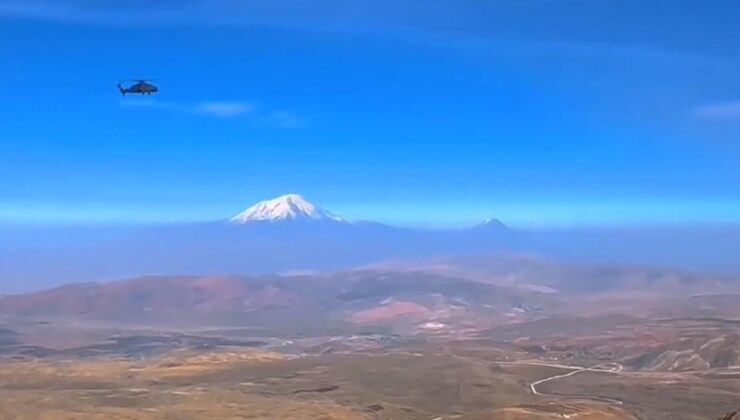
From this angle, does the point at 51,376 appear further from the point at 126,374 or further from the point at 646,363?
the point at 646,363

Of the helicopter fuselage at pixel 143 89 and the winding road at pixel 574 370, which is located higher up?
the helicopter fuselage at pixel 143 89

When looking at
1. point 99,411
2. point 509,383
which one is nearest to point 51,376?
point 99,411

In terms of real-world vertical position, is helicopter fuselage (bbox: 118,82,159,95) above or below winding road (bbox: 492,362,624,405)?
above

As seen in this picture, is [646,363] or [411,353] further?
[411,353]

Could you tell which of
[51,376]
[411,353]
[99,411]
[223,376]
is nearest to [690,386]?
[411,353]

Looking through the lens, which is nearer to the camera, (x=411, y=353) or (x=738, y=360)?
(x=738, y=360)

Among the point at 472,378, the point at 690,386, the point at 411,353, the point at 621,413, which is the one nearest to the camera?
the point at 621,413

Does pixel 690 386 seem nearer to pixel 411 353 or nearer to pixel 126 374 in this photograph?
pixel 411 353

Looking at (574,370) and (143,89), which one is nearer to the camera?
(143,89)

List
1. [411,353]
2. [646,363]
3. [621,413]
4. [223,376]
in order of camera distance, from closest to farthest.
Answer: [621,413] < [223,376] < [646,363] < [411,353]
